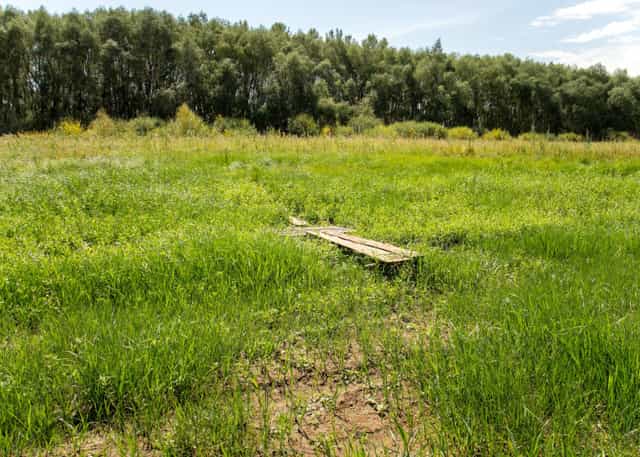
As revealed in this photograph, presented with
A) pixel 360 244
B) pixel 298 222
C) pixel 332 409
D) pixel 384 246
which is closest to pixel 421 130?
pixel 298 222

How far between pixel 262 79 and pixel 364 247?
2225 inches

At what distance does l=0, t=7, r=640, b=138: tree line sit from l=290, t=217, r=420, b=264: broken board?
4523 cm

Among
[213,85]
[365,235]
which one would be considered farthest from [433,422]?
[213,85]

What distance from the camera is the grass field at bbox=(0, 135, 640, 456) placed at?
210cm

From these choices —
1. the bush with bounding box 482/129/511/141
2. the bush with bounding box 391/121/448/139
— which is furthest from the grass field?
the bush with bounding box 482/129/511/141

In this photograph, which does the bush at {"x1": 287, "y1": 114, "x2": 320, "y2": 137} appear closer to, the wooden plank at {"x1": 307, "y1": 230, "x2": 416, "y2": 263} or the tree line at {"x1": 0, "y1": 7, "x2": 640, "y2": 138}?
the tree line at {"x1": 0, "y1": 7, "x2": 640, "y2": 138}

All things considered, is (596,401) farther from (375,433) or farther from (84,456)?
(84,456)

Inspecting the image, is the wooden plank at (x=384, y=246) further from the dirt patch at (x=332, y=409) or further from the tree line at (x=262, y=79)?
the tree line at (x=262, y=79)

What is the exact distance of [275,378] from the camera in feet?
8.89

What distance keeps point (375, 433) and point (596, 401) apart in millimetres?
1168

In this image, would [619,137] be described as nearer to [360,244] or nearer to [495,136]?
[495,136]

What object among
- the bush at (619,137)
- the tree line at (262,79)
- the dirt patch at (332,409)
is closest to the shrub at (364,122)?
the tree line at (262,79)

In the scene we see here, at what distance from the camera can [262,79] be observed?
57.5 meters

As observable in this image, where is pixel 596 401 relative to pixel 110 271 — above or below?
below
